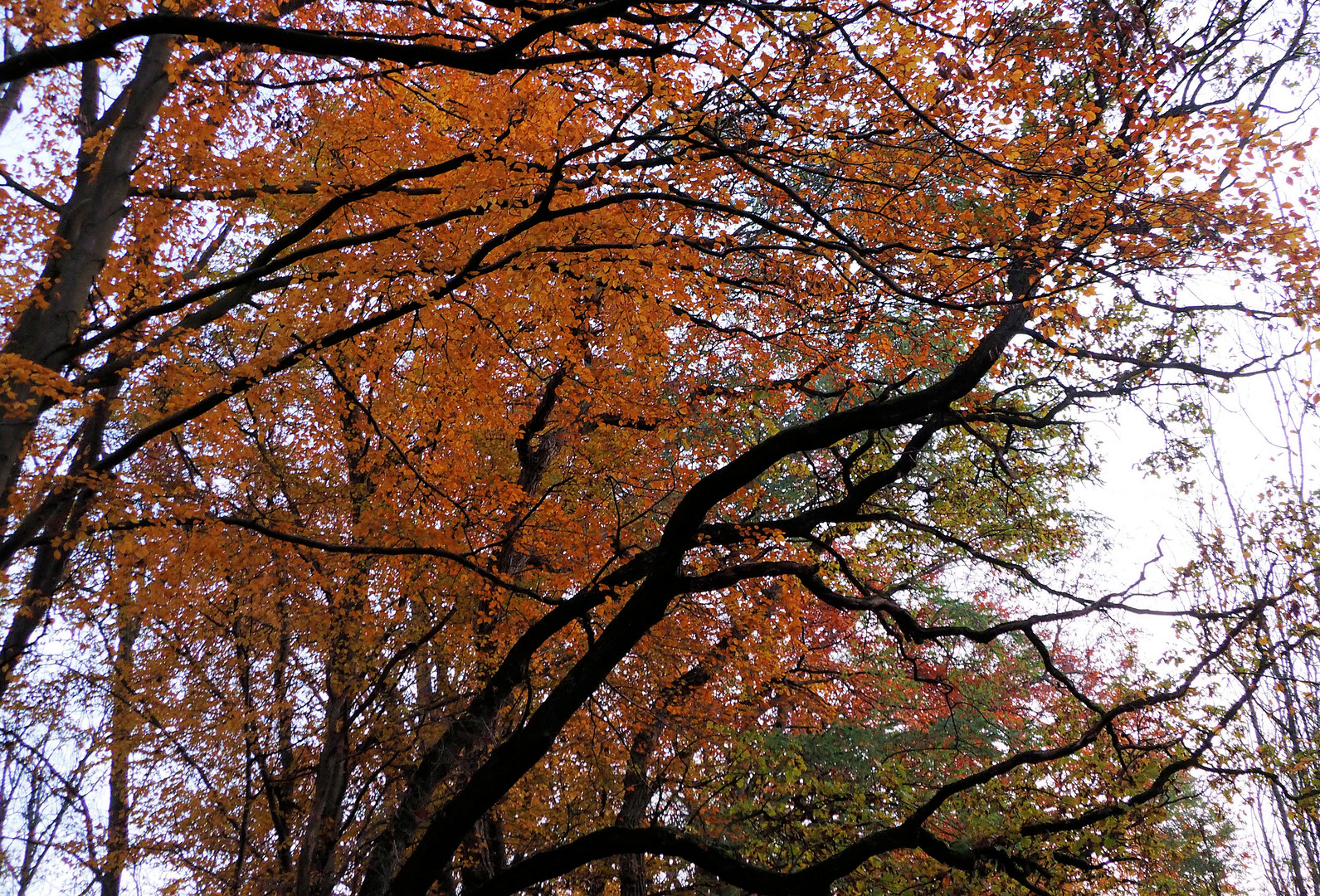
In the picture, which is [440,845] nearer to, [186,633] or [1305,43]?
[186,633]

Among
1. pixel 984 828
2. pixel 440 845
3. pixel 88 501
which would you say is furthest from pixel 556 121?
pixel 984 828

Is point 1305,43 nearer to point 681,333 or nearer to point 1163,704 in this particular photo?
point 1163,704

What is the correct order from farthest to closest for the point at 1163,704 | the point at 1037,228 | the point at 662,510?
the point at 662,510
the point at 1163,704
the point at 1037,228

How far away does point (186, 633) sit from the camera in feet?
34.6

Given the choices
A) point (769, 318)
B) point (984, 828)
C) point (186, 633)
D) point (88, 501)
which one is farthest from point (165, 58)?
point (984, 828)

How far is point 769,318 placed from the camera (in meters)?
9.14

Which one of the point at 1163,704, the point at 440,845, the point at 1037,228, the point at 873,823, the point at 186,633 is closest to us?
the point at 440,845

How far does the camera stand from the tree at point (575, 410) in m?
→ 5.68

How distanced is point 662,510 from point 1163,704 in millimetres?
6380

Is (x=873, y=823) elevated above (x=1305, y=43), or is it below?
below

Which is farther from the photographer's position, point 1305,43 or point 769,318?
point 769,318

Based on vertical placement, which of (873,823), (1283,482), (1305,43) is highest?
(1305,43)

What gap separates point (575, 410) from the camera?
8516 millimetres

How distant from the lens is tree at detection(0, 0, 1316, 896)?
5684 mm
